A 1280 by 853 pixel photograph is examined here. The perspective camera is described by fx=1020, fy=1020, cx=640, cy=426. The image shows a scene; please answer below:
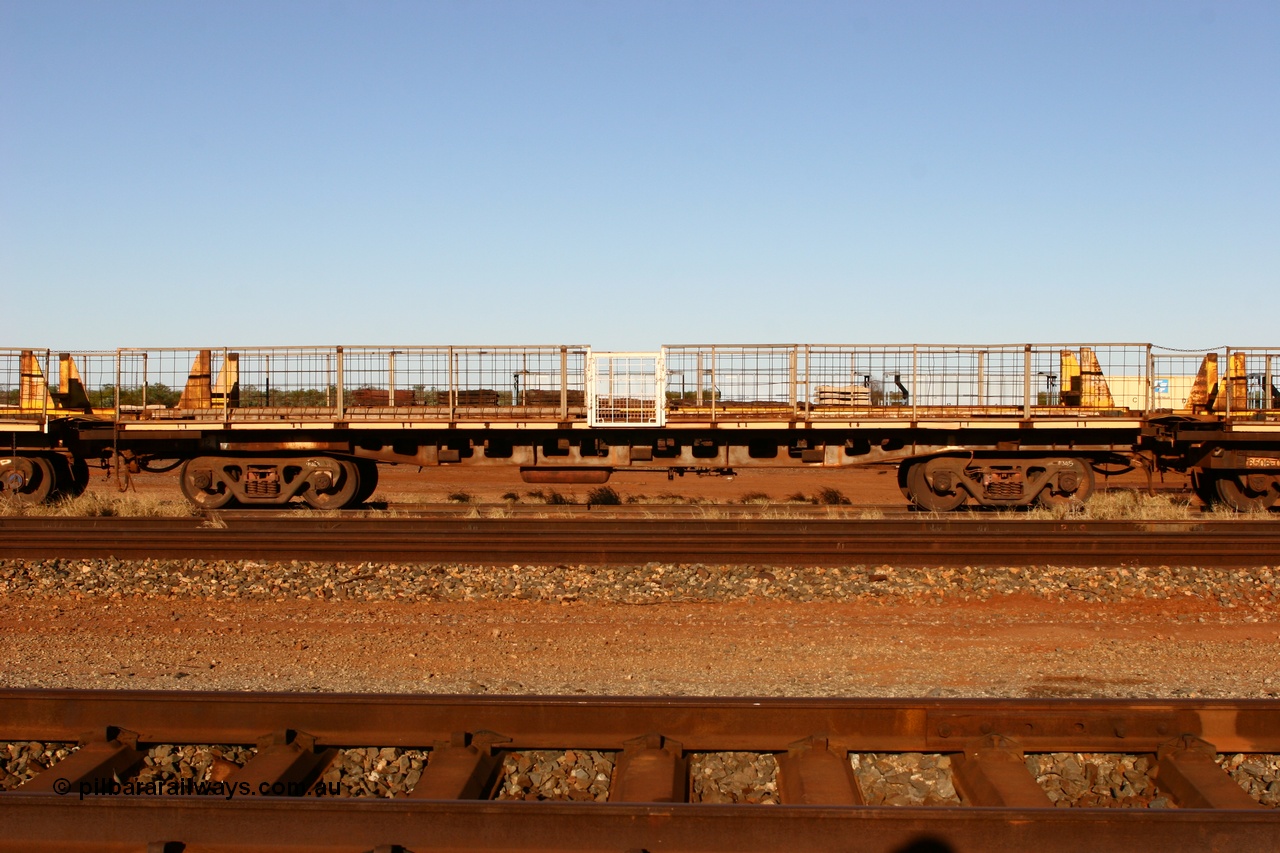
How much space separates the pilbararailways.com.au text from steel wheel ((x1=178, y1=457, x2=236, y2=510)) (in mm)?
13431

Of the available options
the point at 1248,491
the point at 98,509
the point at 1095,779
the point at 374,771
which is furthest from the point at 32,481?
the point at 1248,491

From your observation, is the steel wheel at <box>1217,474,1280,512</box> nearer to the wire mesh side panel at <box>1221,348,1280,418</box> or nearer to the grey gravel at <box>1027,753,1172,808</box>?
the wire mesh side panel at <box>1221,348,1280,418</box>

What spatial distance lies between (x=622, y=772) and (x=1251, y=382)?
1801 centimetres

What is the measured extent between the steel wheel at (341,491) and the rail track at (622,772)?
483 inches

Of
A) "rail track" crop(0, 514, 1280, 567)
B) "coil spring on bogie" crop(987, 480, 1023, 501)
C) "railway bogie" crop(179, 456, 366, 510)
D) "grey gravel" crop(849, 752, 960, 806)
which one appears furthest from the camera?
"railway bogie" crop(179, 456, 366, 510)

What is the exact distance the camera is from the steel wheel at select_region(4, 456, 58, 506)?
17.4m

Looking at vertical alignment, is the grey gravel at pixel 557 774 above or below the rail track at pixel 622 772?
below

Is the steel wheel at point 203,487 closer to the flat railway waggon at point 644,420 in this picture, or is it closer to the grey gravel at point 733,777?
the flat railway waggon at point 644,420

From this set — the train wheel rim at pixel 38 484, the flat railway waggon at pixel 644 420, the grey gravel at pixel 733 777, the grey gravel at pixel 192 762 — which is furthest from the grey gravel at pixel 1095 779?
the train wheel rim at pixel 38 484

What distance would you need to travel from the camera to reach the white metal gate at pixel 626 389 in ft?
57.5

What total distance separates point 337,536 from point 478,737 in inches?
324

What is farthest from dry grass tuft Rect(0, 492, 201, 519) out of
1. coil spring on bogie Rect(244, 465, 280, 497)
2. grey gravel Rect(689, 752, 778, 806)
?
grey gravel Rect(689, 752, 778, 806)

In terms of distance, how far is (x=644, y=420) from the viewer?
17625 mm

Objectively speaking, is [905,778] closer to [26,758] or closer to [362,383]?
[26,758]
